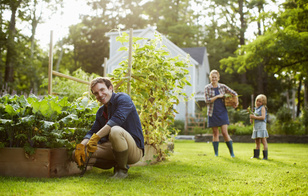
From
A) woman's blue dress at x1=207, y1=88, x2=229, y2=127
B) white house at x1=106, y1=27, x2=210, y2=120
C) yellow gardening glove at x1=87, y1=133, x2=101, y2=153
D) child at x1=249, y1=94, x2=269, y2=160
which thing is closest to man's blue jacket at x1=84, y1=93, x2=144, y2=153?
yellow gardening glove at x1=87, y1=133, x2=101, y2=153

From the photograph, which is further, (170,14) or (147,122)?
(170,14)

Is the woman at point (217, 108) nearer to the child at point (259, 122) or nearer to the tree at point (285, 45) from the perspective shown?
the child at point (259, 122)

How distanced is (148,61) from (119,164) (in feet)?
6.42

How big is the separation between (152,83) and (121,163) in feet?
5.60

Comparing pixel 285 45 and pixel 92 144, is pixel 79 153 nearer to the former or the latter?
pixel 92 144

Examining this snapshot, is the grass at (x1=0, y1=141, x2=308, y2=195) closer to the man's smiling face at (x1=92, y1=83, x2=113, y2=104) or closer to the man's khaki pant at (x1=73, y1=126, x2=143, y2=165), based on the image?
the man's khaki pant at (x1=73, y1=126, x2=143, y2=165)

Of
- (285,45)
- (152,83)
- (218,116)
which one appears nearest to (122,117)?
(152,83)

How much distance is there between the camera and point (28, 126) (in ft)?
11.0

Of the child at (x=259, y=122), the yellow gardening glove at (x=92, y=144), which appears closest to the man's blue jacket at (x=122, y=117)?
the yellow gardening glove at (x=92, y=144)

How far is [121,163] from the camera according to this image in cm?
341

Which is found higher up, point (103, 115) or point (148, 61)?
point (148, 61)

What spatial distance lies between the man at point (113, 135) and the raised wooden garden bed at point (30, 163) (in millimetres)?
252

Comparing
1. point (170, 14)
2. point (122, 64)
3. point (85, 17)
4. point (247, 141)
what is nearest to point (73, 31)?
point (85, 17)

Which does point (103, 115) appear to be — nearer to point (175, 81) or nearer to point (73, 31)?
point (175, 81)
